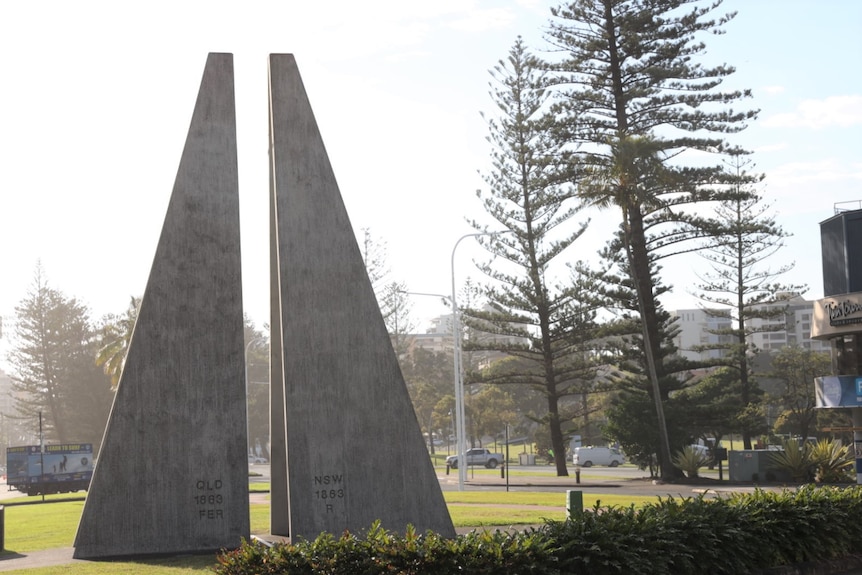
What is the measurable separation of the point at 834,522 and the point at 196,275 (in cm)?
939

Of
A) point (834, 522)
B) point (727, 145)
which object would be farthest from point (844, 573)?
point (727, 145)

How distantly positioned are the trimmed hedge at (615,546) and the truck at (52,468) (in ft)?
120

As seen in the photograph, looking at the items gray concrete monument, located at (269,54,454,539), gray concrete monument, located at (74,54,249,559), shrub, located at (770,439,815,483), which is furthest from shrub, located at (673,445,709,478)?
gray concrete monument, located at (74,54,249,559)

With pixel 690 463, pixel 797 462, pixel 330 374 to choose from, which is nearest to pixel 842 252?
pixel 797 462

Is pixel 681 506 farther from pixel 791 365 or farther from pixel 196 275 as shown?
pixel 791 365

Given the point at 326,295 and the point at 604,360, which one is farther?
the point at 604,360

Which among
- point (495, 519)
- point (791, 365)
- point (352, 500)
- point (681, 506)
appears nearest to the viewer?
point (681, 506)

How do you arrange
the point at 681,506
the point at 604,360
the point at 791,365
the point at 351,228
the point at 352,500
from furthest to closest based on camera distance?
1. the point at 791,365
2. the point at 604,360
3. the point at 351,228
4. the point at 352,500
5. the point at 681,506

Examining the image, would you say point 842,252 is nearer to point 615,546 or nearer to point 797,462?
point 797,462

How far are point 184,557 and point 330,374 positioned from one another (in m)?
3.22

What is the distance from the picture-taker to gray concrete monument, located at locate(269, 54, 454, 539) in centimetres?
1307

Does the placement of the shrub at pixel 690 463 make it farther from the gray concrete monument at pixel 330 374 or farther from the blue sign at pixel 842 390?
the gray concrete monument at pixel 330 374

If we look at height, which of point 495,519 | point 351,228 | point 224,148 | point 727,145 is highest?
point 727,145

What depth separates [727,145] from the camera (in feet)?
124
